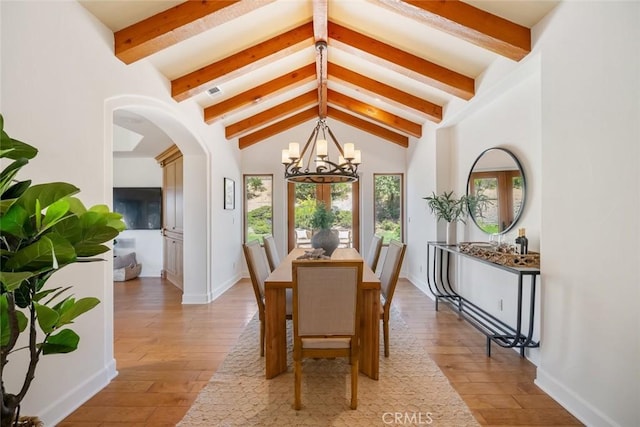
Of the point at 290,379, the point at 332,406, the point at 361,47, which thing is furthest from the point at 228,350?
the point at 361,47

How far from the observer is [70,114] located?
6.61ft

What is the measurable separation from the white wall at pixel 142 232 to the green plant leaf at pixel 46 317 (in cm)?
532

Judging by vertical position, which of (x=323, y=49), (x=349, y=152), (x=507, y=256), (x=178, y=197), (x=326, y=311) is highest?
(x=323, y=49)

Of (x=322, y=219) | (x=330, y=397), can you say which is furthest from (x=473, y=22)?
(x=330, y=397)

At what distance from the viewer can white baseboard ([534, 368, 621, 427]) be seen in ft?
5.85

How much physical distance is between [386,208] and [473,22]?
3.92 metres

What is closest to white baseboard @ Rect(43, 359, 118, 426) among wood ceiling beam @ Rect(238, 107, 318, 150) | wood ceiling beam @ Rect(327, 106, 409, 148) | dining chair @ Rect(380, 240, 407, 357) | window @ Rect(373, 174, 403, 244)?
dining chair @ Rect(380, 240, 407, 357)

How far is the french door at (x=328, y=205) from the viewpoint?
19.8 feet

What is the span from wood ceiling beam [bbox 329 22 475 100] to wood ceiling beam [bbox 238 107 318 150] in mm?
2424

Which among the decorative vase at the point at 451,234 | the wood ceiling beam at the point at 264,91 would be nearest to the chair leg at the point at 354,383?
the decorative vase at the point at 451,234

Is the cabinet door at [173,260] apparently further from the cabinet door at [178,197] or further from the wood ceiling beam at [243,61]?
the wood ceiling beam at [243,61]

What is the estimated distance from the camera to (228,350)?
9.41ft

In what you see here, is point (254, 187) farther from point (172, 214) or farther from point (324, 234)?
point (324, 234)

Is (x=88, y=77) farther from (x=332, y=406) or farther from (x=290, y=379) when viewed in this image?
(x=332, y=406)
